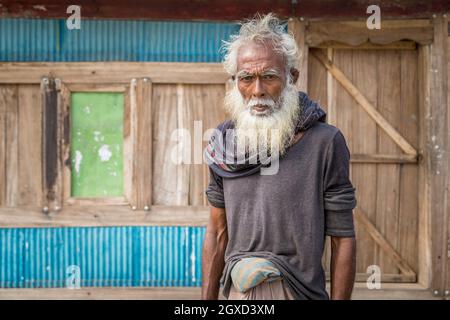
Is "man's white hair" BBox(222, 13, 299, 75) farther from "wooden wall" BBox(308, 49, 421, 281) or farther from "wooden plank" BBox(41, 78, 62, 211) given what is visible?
"wooden plank" BBox(41, 78, 62, 211)

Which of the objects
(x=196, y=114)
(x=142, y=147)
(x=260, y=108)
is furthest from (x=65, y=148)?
(x=260, y=108)

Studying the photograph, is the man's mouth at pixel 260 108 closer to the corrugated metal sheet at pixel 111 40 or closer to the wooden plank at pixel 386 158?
the corrugated metal sheet at pixel 111 40

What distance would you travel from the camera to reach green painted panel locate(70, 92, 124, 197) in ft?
17.9

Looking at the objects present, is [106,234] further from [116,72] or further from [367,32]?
[367,32]

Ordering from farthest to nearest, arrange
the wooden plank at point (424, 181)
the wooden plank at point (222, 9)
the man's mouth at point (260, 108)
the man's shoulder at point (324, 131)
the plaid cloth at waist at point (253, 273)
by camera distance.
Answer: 1. the wooden plank at point (424, 181)
2. the wooden plank at point (222, 9)
3. the man's mouth at point (260, 108)
4. the man's shoulder at point (324, 131)
5. the plaid cloth at waist at point (253, 273)

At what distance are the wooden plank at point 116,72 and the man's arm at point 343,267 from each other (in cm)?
303

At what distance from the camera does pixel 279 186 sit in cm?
258

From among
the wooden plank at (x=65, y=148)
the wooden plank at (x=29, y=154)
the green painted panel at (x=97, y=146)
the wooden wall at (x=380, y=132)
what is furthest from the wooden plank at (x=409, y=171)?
the wooden plank at (x=29, y=154)

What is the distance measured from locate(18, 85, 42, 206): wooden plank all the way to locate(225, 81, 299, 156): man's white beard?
10.2ft

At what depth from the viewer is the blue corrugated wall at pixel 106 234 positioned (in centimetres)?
541

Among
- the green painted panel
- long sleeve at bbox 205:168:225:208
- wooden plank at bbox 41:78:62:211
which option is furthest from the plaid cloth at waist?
wooden plank at bbox 41:78:62:211

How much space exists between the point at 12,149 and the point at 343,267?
3.73m

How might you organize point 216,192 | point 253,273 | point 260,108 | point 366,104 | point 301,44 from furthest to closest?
point 366,104, point 301,44, point 216,192, point 260,108, point 253,273
